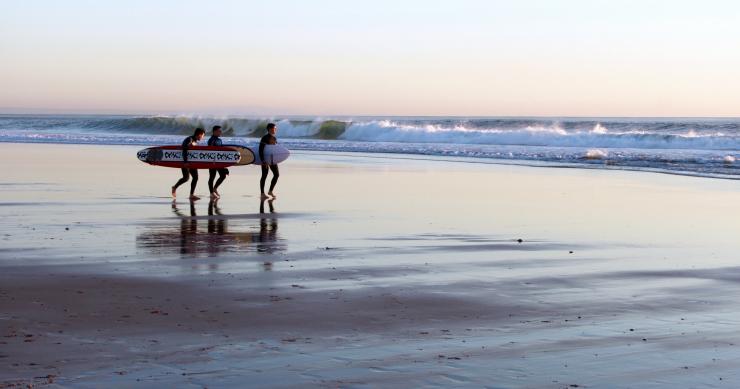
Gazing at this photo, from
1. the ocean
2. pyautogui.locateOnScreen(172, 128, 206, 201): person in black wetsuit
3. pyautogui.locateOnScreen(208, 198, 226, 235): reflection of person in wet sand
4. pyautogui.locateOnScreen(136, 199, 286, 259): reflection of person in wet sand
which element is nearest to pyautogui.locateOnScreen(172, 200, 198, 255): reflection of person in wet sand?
pyautogui.locateOnScreen(136, 199, 286, 259): reflection of person in wet sand

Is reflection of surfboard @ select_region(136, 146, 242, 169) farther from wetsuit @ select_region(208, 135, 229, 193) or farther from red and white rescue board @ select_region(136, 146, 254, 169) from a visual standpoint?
wetsuit @ select_region(208, 135, 229, 193)

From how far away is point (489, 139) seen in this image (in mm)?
61969

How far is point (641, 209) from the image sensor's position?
683 inches

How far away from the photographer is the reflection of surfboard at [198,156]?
2134 cm

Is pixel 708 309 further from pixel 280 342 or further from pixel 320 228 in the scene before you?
pixel 320 228

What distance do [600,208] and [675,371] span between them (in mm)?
11395

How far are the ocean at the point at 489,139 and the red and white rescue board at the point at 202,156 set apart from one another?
12.8 m

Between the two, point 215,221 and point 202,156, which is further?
point 202,156

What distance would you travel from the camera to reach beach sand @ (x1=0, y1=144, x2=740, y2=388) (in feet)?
20.7

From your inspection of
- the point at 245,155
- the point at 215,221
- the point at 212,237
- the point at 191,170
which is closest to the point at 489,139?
the point at 245,155

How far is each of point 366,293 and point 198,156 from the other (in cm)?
1349

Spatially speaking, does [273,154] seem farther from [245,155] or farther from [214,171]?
[245,155]

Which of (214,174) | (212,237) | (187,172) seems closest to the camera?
(212,237)

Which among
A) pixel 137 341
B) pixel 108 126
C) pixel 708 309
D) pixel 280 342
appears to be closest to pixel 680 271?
pixel 708 309
